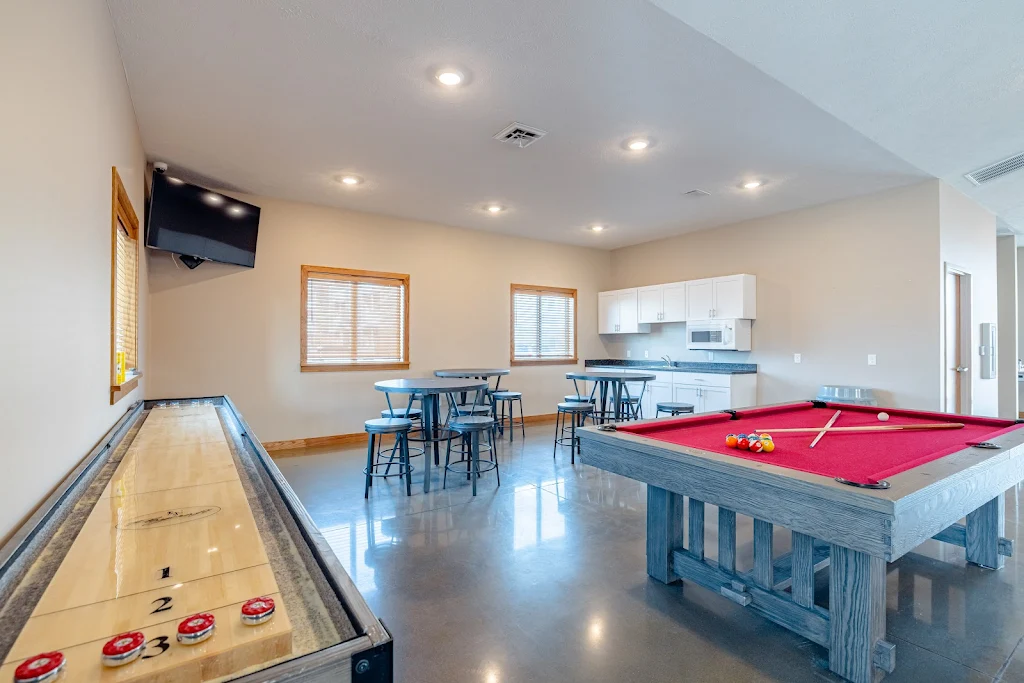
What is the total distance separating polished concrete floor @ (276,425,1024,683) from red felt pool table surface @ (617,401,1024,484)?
761 millimetres

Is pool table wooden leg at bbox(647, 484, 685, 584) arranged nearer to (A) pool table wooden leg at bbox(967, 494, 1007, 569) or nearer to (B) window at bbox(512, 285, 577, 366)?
(A) pool table wooden leg at bbox(967, 494, 1007, 569)

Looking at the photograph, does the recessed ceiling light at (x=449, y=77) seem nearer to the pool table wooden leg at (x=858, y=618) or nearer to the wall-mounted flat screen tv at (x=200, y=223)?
the wall-mounted flat screen tv at (x=200, y=223)

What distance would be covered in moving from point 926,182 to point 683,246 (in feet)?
9.74

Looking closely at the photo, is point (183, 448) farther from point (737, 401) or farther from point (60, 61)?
point (737, 401)

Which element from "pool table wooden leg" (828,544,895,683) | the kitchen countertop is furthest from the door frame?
"pool table wooden leg" (828,544,895,683)

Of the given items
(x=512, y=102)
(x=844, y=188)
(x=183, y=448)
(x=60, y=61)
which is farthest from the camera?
(x=844, y=188)

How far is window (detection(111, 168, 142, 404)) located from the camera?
8.90 feet

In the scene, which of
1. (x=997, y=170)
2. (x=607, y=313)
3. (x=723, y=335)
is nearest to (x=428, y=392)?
(x=723, y=335)

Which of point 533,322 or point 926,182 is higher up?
point 926,182

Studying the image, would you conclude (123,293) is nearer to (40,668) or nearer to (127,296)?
(127,296)

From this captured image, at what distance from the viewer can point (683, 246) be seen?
7.44 m

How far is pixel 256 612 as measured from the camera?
2.35ft

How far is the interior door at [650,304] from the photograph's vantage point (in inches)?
294

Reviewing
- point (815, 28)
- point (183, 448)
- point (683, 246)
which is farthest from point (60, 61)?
point (683, 246)
